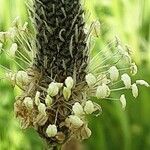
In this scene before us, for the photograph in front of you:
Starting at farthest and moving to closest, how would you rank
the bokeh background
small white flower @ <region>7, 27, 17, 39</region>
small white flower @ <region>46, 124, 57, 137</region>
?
the bokeh background
small white flower @ <region>7, 27, 17, 39</region>
small white flower @ <region>46, 124, 57, 137</region>

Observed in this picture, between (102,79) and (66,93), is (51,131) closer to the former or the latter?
(66,93)

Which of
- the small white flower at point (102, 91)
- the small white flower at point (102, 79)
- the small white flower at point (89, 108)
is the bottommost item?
the small white flower at point (89, 108)

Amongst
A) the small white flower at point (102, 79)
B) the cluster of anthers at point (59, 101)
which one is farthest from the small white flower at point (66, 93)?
the small white flower at point (102, 79)

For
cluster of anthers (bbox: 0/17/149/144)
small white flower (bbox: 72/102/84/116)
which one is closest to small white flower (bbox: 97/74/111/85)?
cluster of anthers (bbox: 0/17/149/144)

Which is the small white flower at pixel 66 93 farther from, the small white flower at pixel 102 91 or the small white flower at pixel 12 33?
the small white flower at pixel 12 33

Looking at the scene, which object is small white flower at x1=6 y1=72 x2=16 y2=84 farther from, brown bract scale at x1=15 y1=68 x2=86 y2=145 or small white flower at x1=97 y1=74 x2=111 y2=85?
small white flower at x1=97 y1=74 x2=111 y2=85

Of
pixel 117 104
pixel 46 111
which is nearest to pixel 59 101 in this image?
pixel 46 111
